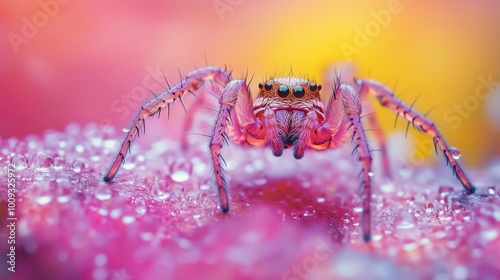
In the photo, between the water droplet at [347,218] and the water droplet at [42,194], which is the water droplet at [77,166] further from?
the water droplet at [347,218]

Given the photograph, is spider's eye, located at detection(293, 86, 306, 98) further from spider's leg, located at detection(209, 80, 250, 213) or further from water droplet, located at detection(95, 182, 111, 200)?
water droplet, located at detection(95, 182, 111, 200)

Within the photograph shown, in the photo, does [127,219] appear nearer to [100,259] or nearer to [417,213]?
[100,259]

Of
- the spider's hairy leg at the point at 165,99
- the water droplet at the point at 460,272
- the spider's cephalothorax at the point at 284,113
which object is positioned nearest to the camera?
the water droplet at the point at 460,272

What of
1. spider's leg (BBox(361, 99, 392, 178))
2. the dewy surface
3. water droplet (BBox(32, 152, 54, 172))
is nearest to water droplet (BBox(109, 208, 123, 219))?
the dewy surface

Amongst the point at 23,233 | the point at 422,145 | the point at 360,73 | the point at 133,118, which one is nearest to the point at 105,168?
the point at 133,118

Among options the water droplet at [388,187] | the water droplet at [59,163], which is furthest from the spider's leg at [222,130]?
the water droplet at [388,187]

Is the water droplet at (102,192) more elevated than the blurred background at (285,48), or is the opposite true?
the blurred background at (285,48)

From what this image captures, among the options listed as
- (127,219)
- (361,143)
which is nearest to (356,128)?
(361,143)
